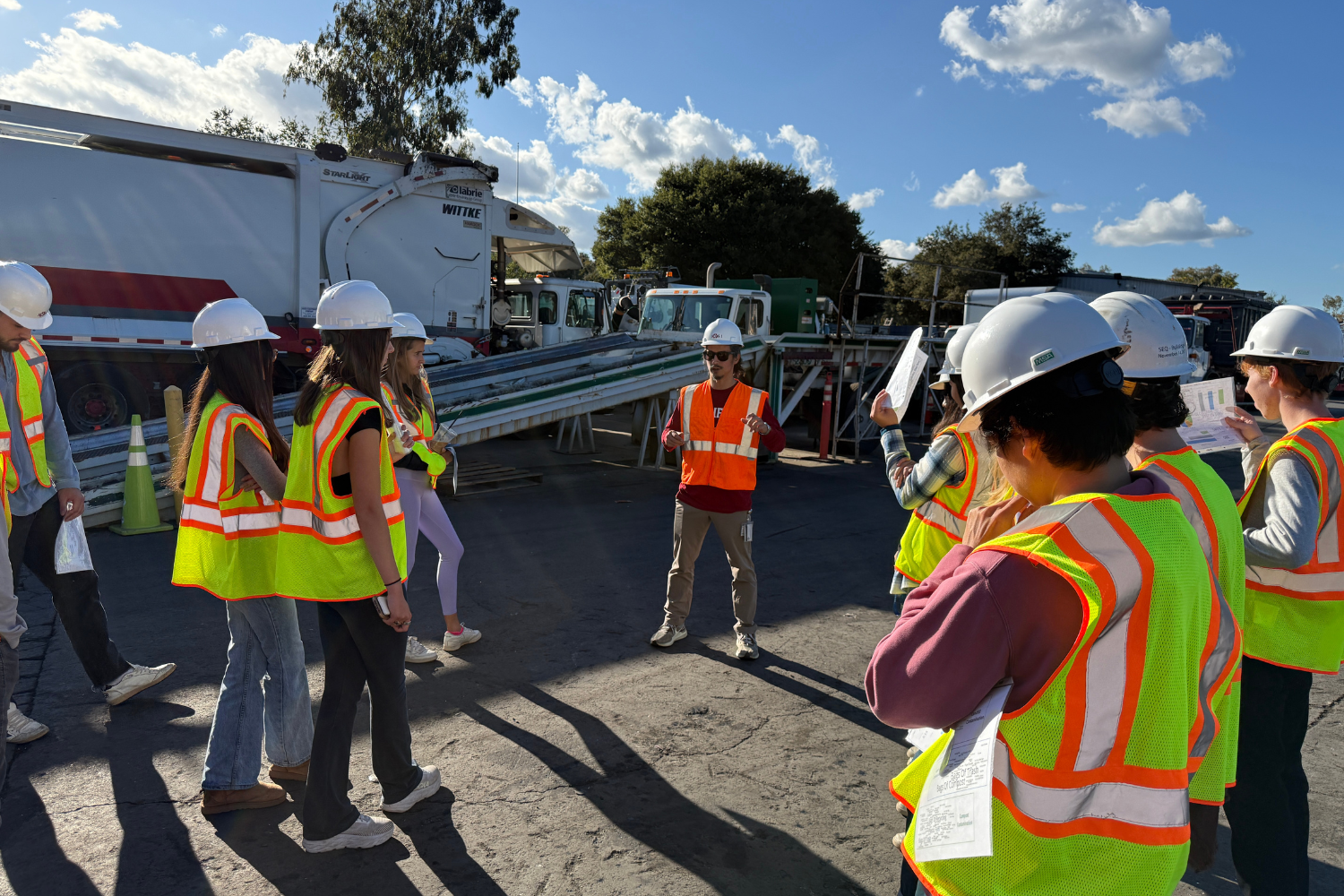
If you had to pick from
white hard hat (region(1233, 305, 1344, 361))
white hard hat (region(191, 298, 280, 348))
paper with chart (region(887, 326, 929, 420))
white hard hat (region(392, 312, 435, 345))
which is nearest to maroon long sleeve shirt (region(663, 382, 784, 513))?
white hard hat (region(392, 312, 435, 345))

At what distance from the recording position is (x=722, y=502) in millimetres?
4715

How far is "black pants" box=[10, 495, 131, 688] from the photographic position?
363cm

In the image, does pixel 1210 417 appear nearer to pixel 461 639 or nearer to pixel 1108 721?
pixel 1108 721

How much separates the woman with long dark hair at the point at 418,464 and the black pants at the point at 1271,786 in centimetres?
326

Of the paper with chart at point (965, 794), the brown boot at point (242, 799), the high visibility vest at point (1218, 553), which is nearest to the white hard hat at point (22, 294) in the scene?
the brown boot at point (242, 799)

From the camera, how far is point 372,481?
2.64 metres

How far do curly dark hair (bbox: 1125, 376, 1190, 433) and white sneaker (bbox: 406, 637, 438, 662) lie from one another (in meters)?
3.76

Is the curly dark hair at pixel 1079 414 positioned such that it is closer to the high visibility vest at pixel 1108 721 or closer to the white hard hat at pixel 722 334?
the high visibility vest at pixel 1108 721

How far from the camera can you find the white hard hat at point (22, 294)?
318cm

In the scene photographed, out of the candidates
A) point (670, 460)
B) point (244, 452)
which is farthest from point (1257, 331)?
point (670, 460)

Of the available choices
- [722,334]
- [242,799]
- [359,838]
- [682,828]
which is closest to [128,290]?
[722,334]

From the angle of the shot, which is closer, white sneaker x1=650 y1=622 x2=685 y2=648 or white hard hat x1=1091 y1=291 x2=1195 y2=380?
white hard hat x1=1091 y1=291 x2=1195 y2=380

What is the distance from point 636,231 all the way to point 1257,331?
109 ft

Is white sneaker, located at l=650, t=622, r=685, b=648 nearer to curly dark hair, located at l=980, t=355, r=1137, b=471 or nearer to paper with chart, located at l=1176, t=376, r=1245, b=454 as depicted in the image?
paper with chart, located at l=1176, t=376, r=1245, b=454
